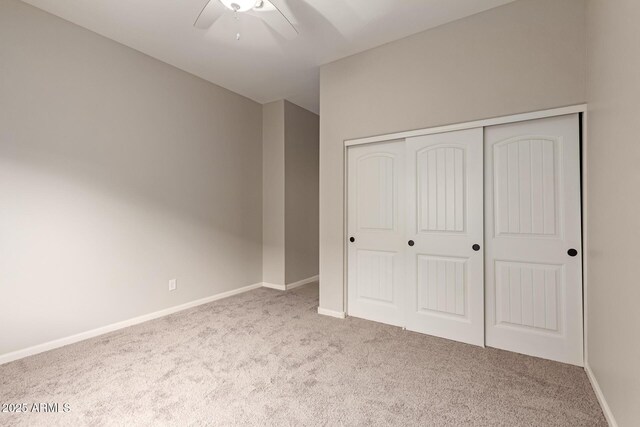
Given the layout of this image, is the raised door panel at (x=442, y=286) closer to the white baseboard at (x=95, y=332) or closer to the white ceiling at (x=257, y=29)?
the white ceiling at (x=257, y=29)

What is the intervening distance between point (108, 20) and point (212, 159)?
172cm

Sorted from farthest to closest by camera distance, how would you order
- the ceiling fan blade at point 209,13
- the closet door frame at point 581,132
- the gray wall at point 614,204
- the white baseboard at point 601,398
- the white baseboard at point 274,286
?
the white baseboard at point 274,286
the closet door frame at point 581,132
the ceiling fan blade at point 209,13
the white baseboard at point 601,398
the gray wall at point 614,204

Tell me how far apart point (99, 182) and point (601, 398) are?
4.22m

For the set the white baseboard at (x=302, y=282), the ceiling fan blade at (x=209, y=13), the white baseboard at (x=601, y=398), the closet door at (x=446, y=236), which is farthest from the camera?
the white baseboard at (x=302, y=282)

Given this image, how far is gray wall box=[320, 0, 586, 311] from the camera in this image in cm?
229

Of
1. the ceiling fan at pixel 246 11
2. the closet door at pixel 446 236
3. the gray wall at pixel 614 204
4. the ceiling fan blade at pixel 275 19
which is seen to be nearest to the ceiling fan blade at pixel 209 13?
the ceiling fan at pixel 246 11

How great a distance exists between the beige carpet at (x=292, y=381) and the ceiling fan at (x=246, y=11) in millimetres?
2428

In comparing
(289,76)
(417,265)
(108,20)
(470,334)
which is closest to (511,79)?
(417,265)

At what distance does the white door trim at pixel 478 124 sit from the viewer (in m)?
2.27

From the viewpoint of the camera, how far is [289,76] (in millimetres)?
3807

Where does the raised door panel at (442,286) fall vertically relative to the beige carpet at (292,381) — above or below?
above

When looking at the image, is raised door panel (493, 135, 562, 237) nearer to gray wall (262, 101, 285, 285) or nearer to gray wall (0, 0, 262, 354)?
gray wall (262, 101, 285, 285)

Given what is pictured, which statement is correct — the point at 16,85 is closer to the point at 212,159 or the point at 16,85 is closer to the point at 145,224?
the point at 145,224

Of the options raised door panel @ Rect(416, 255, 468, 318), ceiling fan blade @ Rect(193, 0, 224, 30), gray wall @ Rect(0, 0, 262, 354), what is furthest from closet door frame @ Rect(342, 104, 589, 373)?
gray wall @ Rect(0, 0, 262, 354)
